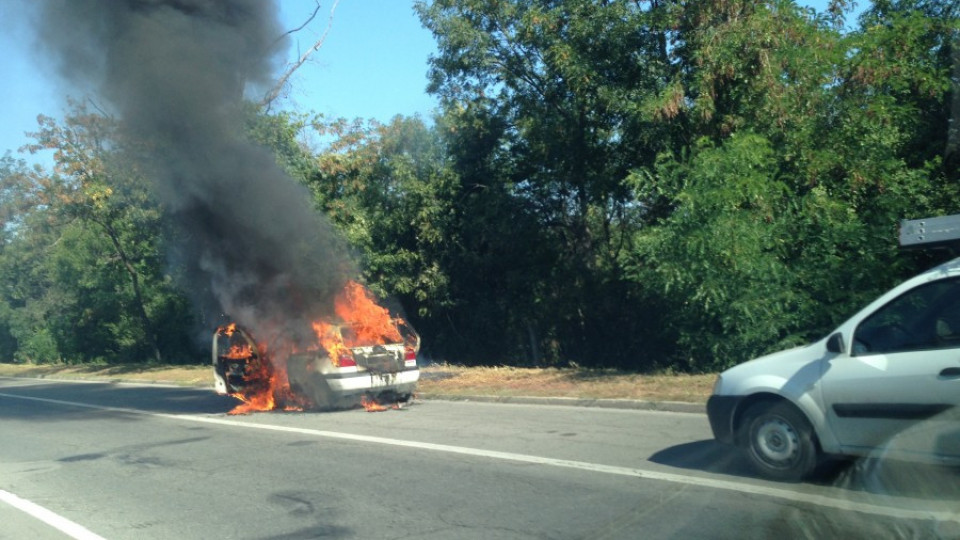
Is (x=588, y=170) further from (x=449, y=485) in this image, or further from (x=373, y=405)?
(x=449, y=485)

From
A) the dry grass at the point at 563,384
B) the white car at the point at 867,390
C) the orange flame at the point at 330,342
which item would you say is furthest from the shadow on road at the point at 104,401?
the white car at the point at 867,390

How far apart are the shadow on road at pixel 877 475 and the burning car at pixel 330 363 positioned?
19.7 feet

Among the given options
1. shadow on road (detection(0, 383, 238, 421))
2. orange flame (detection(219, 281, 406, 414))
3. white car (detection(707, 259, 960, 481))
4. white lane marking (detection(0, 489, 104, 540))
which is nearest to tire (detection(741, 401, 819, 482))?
white car (detection(707, 259, 960, 481))

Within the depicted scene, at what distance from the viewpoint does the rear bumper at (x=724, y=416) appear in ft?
22.2

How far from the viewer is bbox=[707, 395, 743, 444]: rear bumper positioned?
6766mm

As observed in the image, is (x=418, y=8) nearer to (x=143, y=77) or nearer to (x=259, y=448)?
(x=143, y=77)

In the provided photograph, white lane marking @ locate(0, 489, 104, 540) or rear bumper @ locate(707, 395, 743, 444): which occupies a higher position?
rear bumper @ locate(707, 395, 743, 444)

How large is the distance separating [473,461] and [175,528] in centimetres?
303

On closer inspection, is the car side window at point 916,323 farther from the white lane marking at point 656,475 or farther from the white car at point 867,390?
the white lane marking at point 656,475

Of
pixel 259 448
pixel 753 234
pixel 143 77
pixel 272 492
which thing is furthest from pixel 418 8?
pixel 272 492

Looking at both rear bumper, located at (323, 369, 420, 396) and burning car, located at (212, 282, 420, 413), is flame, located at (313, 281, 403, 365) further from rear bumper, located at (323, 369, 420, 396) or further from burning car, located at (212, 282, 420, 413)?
rear bumper, located at (323, 369, 420, 396)

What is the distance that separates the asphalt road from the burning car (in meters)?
0.75

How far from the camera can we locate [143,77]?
1299cm

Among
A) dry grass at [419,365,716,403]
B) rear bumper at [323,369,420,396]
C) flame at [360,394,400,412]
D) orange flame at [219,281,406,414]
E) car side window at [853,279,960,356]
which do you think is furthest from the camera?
flame at [360,394,400,412]
